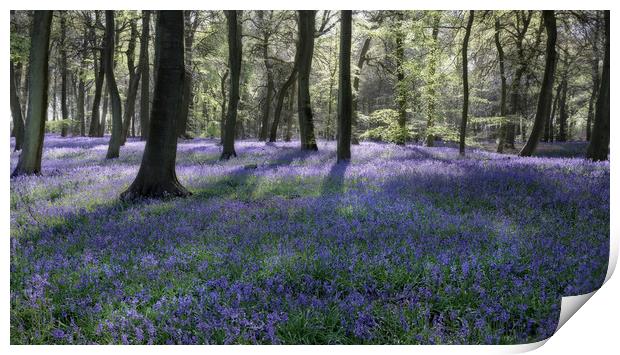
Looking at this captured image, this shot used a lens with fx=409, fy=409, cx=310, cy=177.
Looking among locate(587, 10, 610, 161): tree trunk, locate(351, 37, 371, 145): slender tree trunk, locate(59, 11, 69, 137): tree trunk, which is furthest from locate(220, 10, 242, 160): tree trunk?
locate(587, 10, 610, 161): tree trunk

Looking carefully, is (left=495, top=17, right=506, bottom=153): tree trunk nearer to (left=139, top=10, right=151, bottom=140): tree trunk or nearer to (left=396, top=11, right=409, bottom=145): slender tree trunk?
(left=396, top=11, right=409, bottom=145): slender tree trunk

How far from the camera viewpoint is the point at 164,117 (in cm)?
655

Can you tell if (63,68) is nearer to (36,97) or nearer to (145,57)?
(36,97)

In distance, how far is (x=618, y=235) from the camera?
4391 mm

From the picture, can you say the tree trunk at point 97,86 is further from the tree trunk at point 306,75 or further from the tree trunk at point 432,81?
the tree trunk at point 432,81

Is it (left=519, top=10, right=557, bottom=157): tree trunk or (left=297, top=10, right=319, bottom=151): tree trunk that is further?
(left=297, top=10, right=319, bottom=151): tree trunk

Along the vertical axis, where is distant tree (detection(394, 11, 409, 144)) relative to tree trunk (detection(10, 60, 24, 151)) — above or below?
above

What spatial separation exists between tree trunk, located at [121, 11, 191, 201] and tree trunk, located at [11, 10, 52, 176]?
8.04 ft

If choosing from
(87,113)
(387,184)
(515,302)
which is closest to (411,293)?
(515,302)

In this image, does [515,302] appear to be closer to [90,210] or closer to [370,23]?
[90,210]

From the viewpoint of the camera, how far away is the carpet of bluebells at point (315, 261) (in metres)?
2.92

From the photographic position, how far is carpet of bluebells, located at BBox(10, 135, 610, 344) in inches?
115

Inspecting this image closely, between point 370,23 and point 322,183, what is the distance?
9691 mm

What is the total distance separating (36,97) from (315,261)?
6.89m
